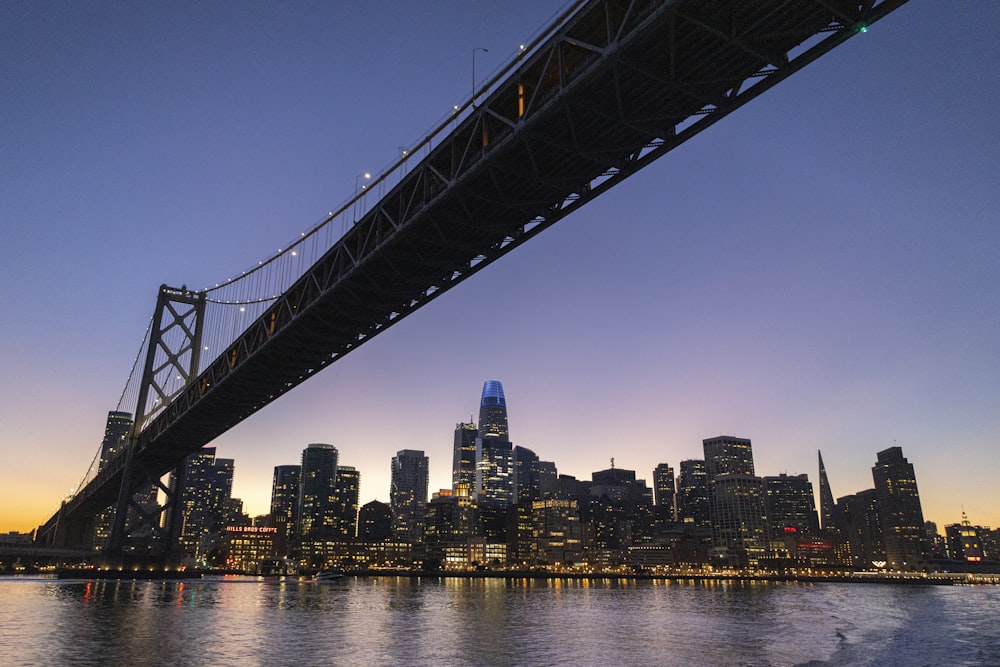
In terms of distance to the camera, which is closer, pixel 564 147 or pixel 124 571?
pixel 564 147

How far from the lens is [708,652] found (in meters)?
29.7

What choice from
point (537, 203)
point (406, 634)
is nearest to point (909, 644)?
point (406, 634)

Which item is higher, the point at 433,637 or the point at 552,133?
the point at 552,133

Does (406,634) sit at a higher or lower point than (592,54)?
lower

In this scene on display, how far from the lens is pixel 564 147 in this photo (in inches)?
837

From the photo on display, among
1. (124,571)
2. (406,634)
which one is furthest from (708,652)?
(124,571)

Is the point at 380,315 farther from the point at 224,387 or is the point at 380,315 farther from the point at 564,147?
the point at 224,387

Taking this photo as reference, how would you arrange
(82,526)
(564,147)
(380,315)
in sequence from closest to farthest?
(564,147) → (380,315) → (82,526)

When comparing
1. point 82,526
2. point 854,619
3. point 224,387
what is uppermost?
point 224,387

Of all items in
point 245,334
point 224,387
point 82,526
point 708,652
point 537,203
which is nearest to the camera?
point 537,203

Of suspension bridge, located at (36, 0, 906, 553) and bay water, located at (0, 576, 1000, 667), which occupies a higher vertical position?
suspension bridge, located at (36, 0, 906, 553)

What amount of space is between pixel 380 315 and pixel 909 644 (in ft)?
109

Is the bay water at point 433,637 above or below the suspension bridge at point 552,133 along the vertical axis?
below

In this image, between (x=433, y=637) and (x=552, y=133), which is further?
(x=433, y=637)
